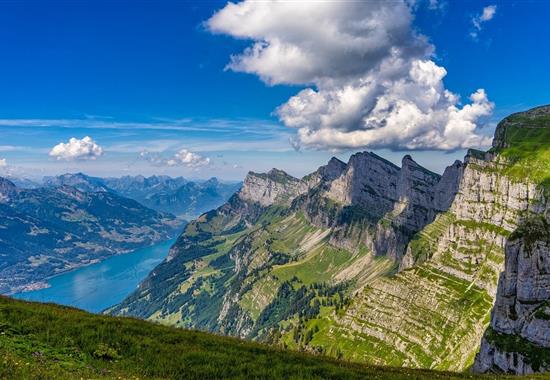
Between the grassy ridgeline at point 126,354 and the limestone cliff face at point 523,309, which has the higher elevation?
the grassy ridgeline at point 126,354

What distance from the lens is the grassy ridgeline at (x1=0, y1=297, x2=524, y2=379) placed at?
22.3 metres

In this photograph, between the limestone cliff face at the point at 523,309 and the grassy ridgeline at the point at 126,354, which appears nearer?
the grassy ridgeline at the point at 126,354

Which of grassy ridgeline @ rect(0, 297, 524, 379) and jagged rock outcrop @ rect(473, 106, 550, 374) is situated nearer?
grassy ridgeline @ rect(0, 297, 524, 379)

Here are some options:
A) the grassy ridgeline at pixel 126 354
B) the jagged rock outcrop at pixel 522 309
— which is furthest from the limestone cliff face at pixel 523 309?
the grassy ridgeline at pixel 126 354

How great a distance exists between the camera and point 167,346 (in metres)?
28.6

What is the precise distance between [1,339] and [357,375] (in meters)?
22.5

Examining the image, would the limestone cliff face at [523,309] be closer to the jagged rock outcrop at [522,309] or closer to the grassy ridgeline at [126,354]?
the jagged rock outcrop at [522,309]

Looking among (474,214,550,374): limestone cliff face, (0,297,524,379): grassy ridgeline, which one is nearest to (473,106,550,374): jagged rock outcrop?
(474,214,550,374): limestone cliff face

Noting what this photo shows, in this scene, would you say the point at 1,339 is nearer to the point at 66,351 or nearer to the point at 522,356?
the point at 66,351

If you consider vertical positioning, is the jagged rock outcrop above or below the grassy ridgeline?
below

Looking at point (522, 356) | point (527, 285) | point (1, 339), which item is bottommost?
point (522, 356)

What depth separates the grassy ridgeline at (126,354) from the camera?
22.3m

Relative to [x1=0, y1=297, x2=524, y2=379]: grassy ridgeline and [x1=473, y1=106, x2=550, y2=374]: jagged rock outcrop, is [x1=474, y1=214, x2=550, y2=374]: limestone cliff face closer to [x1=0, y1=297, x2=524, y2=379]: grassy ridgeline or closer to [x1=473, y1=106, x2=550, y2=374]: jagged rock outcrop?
[x1=473, y1=106, x2=550, y2=374]: jagged rock outcrop

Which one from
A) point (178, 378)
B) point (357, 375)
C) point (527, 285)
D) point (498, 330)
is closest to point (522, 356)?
point (498, 330)
